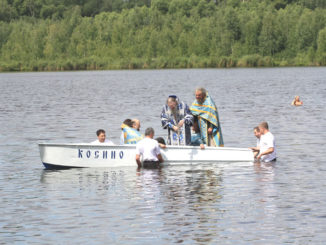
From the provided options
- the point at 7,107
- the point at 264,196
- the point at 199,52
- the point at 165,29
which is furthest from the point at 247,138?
the point at 165,29

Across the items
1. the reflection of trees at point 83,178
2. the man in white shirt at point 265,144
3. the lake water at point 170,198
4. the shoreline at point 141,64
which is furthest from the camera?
the shoreline at point 141,64

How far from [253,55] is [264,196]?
374 feet

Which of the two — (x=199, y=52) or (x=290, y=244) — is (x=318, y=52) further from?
(x=290, y=244)

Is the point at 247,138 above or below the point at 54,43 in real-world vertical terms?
below

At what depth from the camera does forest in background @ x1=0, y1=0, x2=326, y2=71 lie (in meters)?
137

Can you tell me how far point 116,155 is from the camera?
76.4 feet

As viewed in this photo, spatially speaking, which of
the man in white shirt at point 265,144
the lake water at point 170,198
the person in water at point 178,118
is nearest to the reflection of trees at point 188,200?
the lake water at point 170,198

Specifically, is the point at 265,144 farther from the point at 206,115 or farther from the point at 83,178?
the point at 83,178

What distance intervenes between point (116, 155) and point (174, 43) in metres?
128

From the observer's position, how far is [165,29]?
15638 centimetres

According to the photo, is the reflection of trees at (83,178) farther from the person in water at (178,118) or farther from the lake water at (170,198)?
the person in water at (178,118)

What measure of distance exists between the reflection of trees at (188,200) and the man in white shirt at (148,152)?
36 cm

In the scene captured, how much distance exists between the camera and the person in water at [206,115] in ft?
73.2

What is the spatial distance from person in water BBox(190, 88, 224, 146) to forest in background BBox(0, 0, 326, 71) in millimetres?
105315
